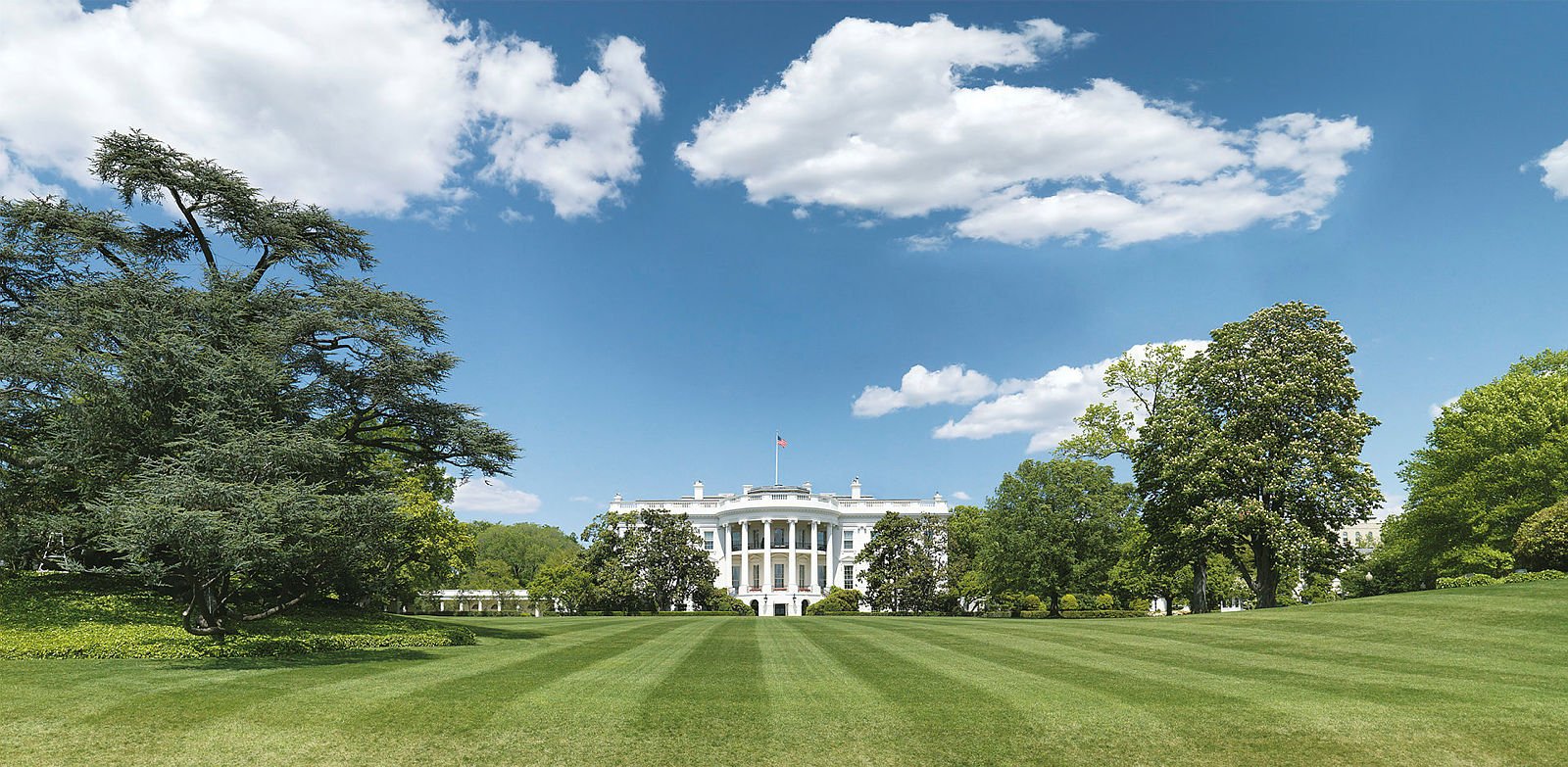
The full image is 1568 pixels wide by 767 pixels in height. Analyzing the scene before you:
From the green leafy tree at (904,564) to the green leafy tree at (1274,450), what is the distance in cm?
3004

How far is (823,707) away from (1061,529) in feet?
140

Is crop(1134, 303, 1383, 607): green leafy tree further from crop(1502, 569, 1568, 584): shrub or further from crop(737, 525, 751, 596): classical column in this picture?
crop(737, 525, 751, 596): classical column

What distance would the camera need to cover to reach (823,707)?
13.0 metres

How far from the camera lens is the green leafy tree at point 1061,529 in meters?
51.9

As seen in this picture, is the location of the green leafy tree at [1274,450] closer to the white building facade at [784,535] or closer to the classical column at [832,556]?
the white building facade at [784,535]

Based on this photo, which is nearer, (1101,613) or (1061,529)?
(1101,613)

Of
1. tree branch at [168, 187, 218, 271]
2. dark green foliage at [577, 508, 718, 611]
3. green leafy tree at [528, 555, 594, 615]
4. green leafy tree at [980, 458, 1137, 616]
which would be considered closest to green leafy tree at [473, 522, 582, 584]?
green leafy tree at [528, 555, 594, 615]

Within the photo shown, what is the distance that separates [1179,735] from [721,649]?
46.7ft

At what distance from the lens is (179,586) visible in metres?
23.0

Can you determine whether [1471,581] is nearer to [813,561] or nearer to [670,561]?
[670,561]

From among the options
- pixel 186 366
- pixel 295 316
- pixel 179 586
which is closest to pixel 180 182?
pixel 295 316

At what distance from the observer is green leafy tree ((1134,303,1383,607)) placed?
115ft

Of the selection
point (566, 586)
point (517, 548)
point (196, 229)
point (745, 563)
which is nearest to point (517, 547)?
point (517, 548)

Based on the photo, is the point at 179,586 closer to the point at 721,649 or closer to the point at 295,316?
the point at 295,316
